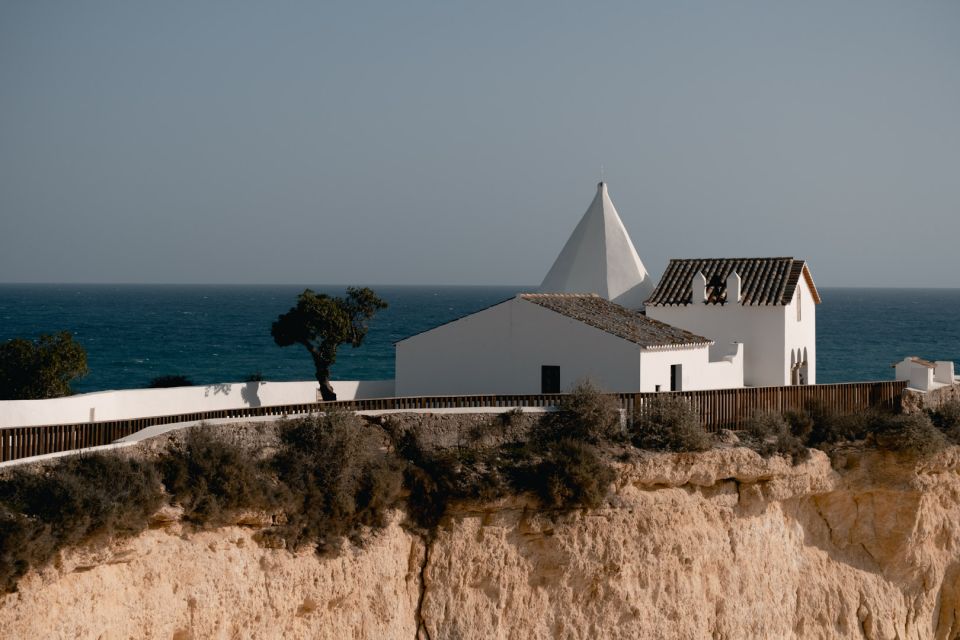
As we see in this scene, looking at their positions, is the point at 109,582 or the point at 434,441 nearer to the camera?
the point at 109,582

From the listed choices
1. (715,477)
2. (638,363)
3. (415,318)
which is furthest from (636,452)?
(415,318)

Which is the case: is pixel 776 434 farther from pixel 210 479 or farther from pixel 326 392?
pixel 210 479

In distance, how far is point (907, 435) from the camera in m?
24.0

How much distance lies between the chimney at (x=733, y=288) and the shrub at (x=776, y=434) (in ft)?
21.8

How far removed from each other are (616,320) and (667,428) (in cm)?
567

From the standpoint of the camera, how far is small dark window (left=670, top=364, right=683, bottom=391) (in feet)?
85.4

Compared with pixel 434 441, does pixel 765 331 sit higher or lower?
higher

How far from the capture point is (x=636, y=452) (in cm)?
2111

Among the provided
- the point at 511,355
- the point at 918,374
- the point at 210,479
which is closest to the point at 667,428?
the point at 511,355

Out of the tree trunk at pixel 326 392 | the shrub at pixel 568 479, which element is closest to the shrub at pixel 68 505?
the shrub at pixel 568 479

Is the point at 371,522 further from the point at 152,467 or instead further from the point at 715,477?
the point at 715,477

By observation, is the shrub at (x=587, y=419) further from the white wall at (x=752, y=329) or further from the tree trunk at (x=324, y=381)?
the white wall at (x=752, y=329)

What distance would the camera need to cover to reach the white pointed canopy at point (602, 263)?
107 feet

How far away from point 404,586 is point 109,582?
530 cm
